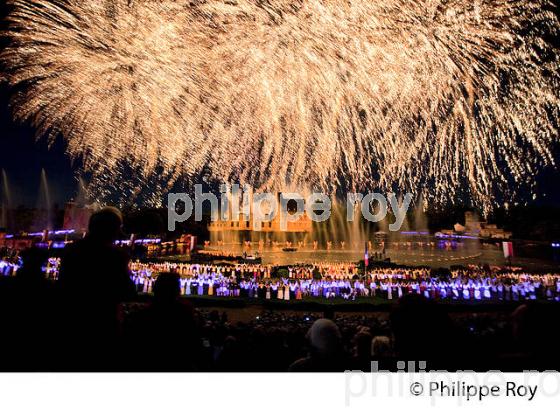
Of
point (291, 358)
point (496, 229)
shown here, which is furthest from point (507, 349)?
point (496, 229)

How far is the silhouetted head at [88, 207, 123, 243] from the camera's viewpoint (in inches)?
106

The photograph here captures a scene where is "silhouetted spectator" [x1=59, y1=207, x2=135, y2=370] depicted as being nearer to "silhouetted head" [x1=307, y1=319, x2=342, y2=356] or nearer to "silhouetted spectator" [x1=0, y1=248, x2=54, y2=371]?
"silhouetted spectator" [x1=0, y1=248, x2=54, y2=371]

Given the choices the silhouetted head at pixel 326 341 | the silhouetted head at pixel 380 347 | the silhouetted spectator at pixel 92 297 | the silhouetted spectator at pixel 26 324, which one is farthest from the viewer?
the silhouetted head at pixel 380 347

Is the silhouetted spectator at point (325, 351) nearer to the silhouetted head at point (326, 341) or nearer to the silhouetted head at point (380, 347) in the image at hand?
the silhouetted head at point (326, 341)

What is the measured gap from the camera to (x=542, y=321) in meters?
2.76

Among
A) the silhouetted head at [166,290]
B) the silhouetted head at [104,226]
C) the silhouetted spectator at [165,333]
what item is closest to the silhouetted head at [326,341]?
the silhouetted spectator at [165,333]

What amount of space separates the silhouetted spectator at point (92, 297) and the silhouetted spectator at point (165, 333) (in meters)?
0.21

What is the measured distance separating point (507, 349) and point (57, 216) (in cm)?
7688

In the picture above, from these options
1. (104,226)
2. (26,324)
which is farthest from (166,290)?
(26,324)

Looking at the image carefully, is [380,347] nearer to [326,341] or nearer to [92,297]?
[326,341]

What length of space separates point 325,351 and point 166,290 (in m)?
1.50

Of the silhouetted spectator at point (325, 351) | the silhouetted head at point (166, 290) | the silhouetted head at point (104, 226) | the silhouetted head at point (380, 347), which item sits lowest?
the silhouetted head at point (380, 347)

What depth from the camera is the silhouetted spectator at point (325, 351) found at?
117 inches
